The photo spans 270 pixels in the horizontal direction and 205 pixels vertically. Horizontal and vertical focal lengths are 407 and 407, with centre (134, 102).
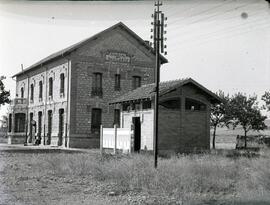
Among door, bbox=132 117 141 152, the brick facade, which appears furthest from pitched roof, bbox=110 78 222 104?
door, bbox=132 117 141 152

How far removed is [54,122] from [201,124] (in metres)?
14.6

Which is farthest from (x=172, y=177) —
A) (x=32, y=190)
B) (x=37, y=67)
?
(x=37, y=67)

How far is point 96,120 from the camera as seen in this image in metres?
30.8

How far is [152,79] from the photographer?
33562 millimetres

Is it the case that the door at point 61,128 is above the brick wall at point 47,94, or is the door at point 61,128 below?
below

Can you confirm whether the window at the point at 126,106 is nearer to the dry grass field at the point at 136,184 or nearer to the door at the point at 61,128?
the door at the point at 61,128

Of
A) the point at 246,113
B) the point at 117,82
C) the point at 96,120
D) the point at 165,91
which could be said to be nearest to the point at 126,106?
the point at 165,91

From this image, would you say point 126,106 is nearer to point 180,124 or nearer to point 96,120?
point 180,124

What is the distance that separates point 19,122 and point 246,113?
2170cm

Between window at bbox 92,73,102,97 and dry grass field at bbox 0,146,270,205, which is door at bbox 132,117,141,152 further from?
window at bbox 92,73,102,97

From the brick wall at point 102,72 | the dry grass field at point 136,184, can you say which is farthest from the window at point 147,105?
the brick wall at point 102,72

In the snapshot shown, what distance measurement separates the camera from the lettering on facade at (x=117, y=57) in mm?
31547

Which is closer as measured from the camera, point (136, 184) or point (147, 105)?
point (136, 184)

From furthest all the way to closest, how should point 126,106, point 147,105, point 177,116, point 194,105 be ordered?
point 126,106
point 194,105
point 147,105
point 177,116
